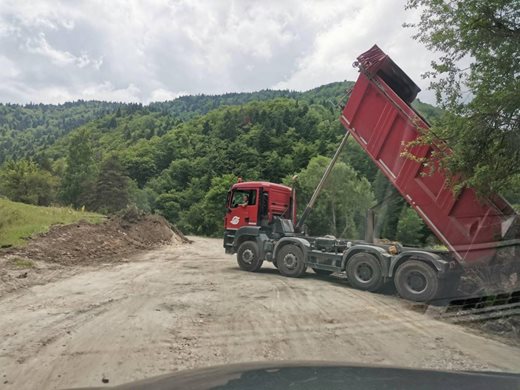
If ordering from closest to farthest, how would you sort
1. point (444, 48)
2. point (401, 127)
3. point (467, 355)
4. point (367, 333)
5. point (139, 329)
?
1. point (467, 355)
2. point (139, 329)
3. point (367, 333)
4. point (444, 48)
5. point (401, 127)

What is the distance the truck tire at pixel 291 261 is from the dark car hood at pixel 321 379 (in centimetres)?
893

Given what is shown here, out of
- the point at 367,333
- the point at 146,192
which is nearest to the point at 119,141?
the point at 146,192

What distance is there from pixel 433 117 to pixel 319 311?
4.40 meters

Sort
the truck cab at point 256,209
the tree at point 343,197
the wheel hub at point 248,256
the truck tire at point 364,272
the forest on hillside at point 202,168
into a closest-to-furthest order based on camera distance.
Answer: the truck tire at point 364,272, the wheel hub at point 248,256, the truck cab at point 256,209, the tree at point 343,197, the forest on hillside at point 202,168

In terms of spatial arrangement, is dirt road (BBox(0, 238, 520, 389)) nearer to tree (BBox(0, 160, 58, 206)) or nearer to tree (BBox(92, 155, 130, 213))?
tree (BBox(92, 155, 130, 213))

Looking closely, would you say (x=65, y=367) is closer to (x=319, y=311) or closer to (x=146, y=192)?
(x=319, y=311)

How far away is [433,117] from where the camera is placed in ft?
29.2

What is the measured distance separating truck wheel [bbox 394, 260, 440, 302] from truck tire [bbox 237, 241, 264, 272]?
170 inches

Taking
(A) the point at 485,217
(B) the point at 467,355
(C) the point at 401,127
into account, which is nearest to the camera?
(B) the point at 467,355

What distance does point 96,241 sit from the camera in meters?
16.2

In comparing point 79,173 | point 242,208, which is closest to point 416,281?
point 242,208

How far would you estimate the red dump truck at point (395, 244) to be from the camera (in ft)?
29.1

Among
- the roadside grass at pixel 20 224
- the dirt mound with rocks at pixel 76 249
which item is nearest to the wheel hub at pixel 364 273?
the dirt mound with rocks at pixel 76 249

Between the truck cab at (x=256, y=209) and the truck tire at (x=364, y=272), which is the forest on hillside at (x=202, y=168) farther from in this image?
the truck tire at (x=364, y=272)
